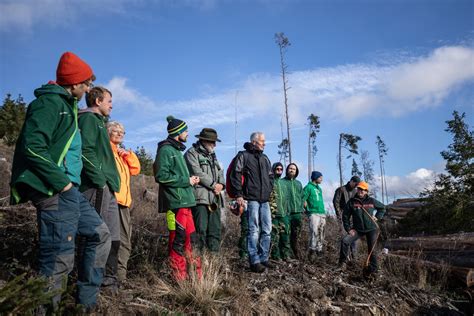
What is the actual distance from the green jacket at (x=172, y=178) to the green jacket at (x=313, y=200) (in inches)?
176

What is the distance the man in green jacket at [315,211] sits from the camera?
29.5ft

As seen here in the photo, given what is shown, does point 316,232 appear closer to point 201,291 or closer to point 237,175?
point 237,175

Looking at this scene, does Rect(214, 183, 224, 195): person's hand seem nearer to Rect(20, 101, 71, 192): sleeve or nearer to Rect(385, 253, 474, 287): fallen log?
Rect(20, 101, 71, 192): sleeve

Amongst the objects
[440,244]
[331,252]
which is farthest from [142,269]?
[440,244]

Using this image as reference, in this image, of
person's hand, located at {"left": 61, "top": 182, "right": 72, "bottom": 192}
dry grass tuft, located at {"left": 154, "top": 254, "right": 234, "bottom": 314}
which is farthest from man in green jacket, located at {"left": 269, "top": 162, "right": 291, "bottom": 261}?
person's hand, located at {"left": 61, "top": 182, "right": 72, "bottom": 192}

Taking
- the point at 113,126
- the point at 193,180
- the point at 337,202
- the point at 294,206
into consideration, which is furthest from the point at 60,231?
the point at 337,202

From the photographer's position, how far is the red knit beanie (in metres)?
3.83

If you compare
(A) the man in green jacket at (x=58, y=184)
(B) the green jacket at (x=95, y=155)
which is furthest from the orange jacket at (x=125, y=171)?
(A) the man in green jacket at (x=58, y=184)

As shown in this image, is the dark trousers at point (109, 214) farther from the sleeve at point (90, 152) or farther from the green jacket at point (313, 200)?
the green jacket at point (313, 200)

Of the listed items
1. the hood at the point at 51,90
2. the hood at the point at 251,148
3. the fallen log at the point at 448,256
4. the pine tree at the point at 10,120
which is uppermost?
the pine tree at the point at 10,120

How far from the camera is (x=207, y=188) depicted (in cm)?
618

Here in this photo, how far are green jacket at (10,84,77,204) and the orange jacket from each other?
5.24 ft

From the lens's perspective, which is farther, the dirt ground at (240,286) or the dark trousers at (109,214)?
the dirt ground at (240,286)

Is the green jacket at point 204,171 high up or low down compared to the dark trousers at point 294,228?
up
